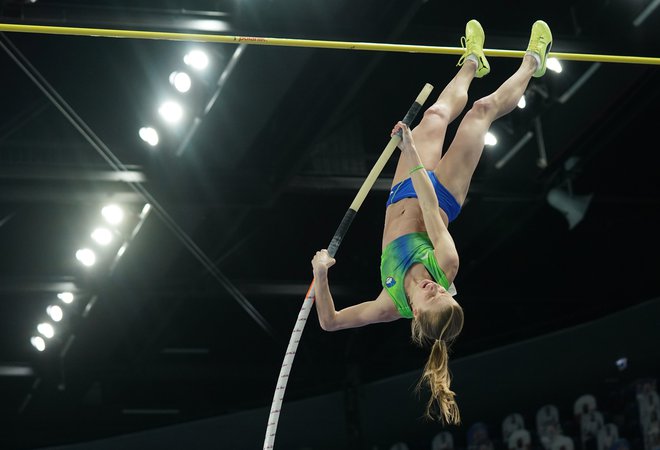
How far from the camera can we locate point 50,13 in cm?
804

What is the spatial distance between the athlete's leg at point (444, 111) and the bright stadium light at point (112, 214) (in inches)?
199

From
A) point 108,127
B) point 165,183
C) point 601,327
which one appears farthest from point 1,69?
point 601,327

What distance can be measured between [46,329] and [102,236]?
2.60m

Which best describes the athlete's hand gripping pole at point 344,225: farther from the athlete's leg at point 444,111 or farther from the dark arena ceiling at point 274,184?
the dark arena ceiling at point 274,184

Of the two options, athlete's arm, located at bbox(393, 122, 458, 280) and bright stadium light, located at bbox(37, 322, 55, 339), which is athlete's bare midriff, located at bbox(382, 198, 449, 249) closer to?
athlete's arm, located at bbox(393, 122, 458, 280)

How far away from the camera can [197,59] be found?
897 centimetres

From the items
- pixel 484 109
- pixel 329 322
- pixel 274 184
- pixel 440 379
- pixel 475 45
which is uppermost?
pixel 274 184

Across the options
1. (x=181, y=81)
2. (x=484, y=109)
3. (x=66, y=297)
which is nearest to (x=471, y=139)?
(x=484, y=109)

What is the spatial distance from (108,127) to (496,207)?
413cm

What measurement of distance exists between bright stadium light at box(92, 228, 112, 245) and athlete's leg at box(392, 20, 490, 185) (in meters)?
5.40

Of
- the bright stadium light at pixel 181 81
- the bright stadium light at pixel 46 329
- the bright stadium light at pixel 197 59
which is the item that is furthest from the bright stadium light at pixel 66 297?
the bright stadium light at pixel 197 59

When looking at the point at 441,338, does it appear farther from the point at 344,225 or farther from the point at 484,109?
the point at 484,109

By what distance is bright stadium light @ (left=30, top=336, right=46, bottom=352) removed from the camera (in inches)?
537

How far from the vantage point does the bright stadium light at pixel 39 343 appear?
13633mm
